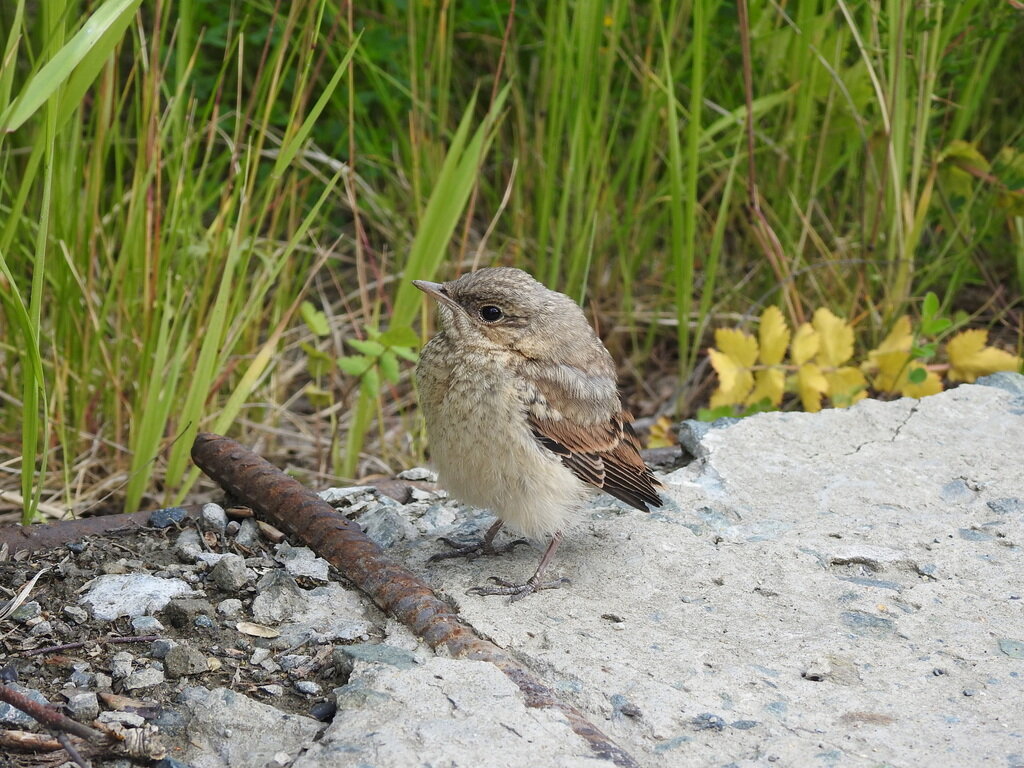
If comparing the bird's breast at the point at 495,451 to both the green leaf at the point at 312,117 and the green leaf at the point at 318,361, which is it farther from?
the green leaf at the point at 318,361

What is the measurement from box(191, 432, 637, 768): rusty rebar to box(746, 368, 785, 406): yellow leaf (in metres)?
2.05

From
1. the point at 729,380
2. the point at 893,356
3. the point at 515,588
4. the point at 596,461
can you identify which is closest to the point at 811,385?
Answer: the point at 729,380

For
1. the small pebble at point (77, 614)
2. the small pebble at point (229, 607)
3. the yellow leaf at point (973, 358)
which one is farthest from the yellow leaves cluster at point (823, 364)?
the small pebble at point (77, 614)

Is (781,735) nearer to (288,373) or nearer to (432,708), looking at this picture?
(432,708)

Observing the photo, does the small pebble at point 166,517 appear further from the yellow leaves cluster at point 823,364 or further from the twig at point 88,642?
the yellow leaves cluster at point 823,364

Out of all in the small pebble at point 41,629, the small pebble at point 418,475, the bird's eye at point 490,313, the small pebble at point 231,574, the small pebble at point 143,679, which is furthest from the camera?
the small pebble at point 418,475

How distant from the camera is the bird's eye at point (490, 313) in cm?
354

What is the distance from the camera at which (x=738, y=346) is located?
15.7ft

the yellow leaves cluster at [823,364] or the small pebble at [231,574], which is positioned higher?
the yellow leaves cluster at [823,364]

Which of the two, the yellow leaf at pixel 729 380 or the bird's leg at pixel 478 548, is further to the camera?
the yellow leaf at pixel 729 380

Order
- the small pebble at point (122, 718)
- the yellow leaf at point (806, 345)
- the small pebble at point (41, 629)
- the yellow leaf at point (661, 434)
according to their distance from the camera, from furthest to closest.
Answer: the yellow leaf at point (661, 434) → the yellow leaf at point (806, 345) → the small pebble at point (41, 629) → the small pebble at point (122, 718)

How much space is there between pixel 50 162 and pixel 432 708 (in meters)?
1.74

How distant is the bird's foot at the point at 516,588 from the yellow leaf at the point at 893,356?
2.13 metres

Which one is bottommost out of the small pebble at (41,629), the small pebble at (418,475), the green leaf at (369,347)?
the small pebble at (418,475)
